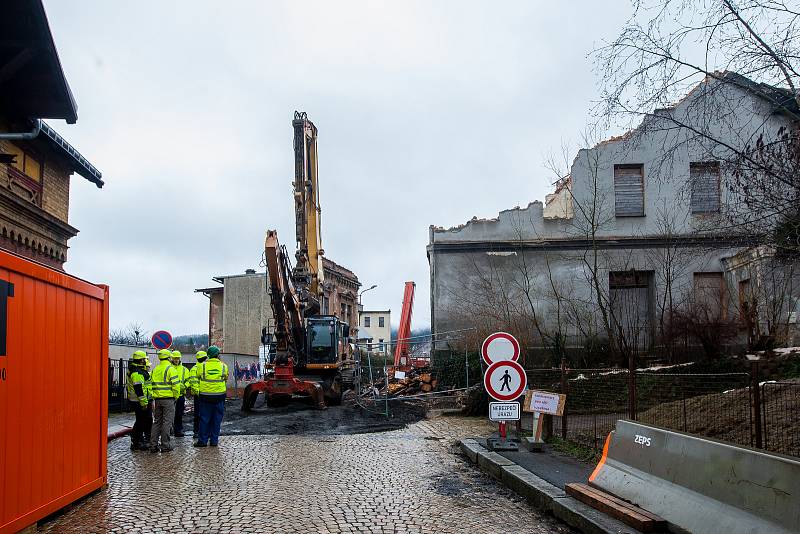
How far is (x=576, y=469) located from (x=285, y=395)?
49.7ft

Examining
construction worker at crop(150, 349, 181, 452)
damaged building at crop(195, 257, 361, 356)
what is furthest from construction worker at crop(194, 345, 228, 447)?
damaged building at crop(195, 257, 361, 356)

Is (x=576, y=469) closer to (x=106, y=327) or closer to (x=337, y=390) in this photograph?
(x=106, y=327)

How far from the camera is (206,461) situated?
450 inches

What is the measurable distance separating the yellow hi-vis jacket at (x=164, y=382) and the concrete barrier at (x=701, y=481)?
8.10m

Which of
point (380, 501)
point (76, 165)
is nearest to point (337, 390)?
point (76, 165)

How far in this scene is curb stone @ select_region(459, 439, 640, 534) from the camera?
20.7 feet

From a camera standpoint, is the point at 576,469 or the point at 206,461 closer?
the point at 576,469

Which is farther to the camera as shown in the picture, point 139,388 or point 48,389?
point 139,388

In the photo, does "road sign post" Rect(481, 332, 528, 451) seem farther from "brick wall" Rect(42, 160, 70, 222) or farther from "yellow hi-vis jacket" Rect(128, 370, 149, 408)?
"brick wall" Rect(42, 160, 70, 222)

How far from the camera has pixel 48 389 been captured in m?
7.15

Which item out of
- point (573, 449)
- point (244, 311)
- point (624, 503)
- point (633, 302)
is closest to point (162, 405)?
point (573, 449)

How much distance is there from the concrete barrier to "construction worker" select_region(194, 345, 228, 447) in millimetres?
7929

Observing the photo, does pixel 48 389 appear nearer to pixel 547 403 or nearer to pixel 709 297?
pixel 547 403

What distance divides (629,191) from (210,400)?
2097 cm
